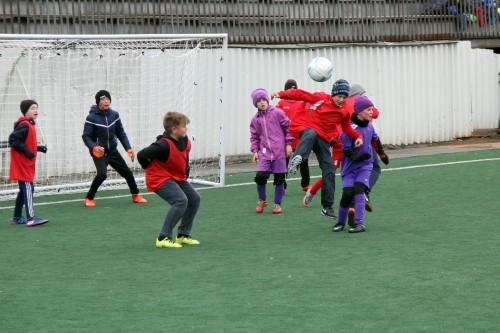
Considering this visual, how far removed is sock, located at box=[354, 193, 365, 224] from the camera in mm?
10336

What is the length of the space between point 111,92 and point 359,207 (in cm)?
799

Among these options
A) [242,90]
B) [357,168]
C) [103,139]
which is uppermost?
[242,90]

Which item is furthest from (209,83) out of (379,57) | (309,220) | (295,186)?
(309,220)

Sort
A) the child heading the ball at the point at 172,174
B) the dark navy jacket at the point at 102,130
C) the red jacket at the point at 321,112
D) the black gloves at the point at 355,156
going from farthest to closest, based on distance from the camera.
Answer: the dark navy jacket at the point at 102,130 < the red jacket at the point at 321,112 < the black gloves at the point at 355,156 < the child heading the ball at the point at 172,174

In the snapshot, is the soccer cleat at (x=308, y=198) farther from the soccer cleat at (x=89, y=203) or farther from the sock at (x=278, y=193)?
the soccer cleat at (x=89, y=203)

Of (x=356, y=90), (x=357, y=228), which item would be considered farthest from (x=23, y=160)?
(x=356, y=90)

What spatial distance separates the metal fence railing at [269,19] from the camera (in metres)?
17.8

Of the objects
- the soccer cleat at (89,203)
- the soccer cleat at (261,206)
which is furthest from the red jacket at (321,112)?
the soccer cleat at (89,203)

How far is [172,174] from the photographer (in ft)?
32.0

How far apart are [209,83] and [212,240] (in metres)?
8.20

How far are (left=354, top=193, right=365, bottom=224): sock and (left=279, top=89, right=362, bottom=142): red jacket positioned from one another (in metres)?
1.44

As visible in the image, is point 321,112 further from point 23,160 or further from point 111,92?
point 111,92

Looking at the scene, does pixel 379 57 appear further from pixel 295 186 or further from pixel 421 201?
pixel 421 201

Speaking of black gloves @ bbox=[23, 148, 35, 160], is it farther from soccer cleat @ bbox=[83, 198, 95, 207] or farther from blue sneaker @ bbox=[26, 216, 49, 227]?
soccer cleat @ bbox=[83, 198, 95, 207]
